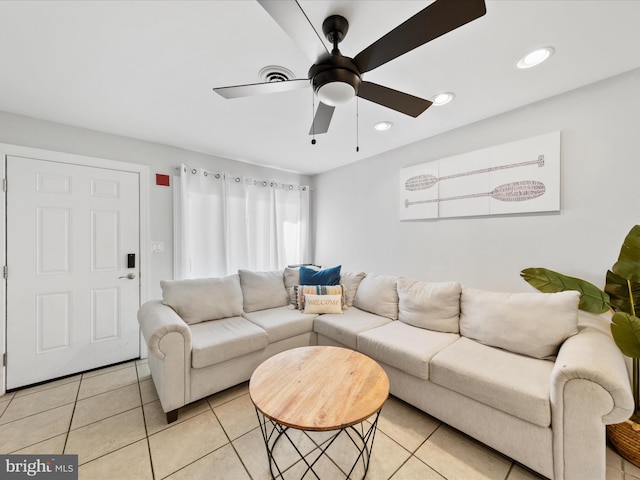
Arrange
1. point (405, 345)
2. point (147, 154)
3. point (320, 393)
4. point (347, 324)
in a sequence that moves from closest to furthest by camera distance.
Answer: point (320, 393)
point (405, 345)
point (347, 324)
point (147, 154)

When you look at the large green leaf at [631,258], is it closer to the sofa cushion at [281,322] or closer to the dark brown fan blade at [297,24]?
the dark brown fan blade at [297,24]

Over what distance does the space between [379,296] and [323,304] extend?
1.99 feet

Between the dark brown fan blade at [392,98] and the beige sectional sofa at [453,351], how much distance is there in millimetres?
1547

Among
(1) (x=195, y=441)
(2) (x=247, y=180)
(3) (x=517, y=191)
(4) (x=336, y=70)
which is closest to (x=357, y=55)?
(4) (x=336, y=70)

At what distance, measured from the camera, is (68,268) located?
97.0 inches

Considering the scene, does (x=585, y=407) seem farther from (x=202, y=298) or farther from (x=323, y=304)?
(x=202, y=298)

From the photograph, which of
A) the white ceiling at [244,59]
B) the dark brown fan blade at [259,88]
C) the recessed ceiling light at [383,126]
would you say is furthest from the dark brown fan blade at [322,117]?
the recessed ceiling light at [383,126]

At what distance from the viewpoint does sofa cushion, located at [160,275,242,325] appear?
2422mm

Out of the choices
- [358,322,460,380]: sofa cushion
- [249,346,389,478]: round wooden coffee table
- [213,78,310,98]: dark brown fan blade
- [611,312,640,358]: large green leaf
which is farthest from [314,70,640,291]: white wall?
[213,78,310,98]: dark brown fan blade

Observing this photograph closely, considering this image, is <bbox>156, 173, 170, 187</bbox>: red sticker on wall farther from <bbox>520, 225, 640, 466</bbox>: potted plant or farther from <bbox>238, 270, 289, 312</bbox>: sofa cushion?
<bbox>520, 225, 640, 466</bbox>: potted plant

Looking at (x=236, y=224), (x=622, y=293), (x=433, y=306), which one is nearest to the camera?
(x=622, y=293)

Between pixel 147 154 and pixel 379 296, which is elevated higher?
pixel 147 154

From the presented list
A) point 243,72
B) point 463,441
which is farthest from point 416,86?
point 463,441

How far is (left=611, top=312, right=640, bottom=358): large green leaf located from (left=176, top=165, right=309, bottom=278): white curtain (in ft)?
11.0
